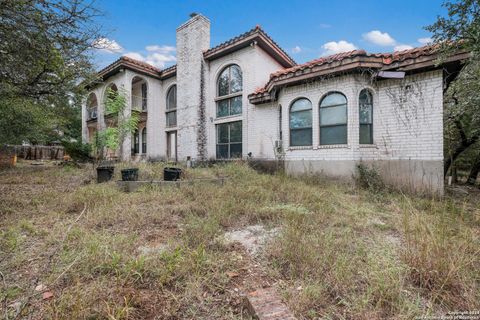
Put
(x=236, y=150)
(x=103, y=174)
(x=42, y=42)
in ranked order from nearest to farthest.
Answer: (x=42, y=42)
(x=103, y=174)
(x=236, y=150)

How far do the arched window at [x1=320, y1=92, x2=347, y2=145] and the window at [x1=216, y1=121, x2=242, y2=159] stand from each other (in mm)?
4184

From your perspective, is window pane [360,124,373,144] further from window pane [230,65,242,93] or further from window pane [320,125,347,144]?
window pane [230,65,242,93]

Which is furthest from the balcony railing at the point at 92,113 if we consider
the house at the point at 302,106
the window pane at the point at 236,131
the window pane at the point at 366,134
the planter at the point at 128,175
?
the window pane at the point at 366,134

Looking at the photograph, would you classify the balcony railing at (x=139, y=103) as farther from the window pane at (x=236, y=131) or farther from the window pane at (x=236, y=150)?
the window pane at (x=236, y=150)

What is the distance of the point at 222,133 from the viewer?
37.2 ft

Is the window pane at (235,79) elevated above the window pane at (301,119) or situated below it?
above

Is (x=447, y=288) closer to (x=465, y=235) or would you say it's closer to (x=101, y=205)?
(x=465, y=235)

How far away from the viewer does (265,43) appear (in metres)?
9.87

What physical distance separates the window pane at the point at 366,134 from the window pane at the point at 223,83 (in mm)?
6802

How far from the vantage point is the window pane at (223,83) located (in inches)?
443

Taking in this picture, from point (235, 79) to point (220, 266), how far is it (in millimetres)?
10120

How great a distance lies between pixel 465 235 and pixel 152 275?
12.0 feet

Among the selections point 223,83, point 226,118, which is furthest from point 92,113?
point 226,118

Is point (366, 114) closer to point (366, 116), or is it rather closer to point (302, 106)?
point (366, 116)
